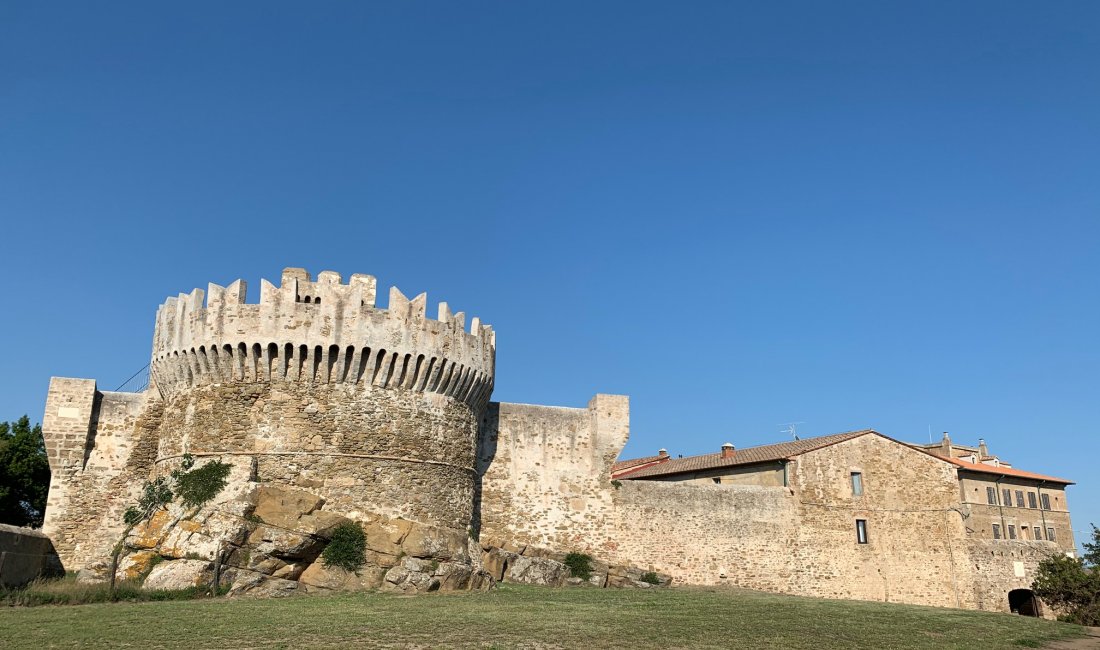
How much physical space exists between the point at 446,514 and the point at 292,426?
437 cm

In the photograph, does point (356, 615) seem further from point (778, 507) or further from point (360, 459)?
point (778, 507)

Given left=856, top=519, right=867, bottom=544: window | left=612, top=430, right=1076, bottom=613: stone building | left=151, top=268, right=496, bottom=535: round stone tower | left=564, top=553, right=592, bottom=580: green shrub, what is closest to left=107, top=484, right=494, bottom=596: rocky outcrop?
left=151, top=268, right=496, bottom=535: round stone tower

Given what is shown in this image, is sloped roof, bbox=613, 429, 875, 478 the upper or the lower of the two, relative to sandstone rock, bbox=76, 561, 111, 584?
upper

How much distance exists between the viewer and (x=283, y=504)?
63.1 ft

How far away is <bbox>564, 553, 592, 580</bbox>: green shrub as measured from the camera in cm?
2367

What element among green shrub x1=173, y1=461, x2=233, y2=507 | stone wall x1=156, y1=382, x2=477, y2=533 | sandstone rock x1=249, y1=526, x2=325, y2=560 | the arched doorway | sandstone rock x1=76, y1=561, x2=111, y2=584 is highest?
stone wall x1=156, y1=382, x2=477, y2=533

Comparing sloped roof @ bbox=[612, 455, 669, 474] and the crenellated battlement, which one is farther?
sloped roof @ bbox=[612, 455, 669, 474]

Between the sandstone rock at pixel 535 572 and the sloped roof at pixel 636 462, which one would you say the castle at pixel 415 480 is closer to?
the sandstone rock at pixel 535 572

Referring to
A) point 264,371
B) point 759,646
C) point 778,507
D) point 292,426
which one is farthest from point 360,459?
point 778,507

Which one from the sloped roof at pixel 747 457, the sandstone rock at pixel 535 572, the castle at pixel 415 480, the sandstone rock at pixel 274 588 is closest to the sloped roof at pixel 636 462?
the sloped roof at pixel 747 457

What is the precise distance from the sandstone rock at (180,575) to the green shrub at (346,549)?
8.11 ft

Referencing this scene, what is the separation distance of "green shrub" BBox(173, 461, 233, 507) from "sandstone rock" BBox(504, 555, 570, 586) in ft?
25.0

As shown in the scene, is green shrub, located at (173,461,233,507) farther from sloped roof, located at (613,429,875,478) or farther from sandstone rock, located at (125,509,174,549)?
sloped roof, located at (613,429,875,478)

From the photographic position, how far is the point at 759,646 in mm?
11688
